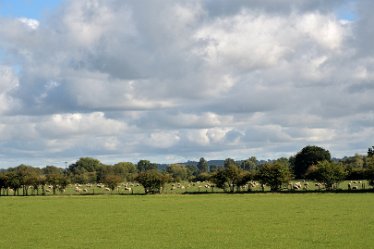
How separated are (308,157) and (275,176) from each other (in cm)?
7087

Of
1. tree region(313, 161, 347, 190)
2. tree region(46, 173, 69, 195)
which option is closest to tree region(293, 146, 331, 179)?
tree region(313, 161, 347, 190)

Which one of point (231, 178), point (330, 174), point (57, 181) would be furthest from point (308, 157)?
point (57, 181)

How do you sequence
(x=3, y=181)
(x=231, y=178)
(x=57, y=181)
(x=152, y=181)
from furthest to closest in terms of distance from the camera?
(x=3, y=181) → (x=57, y=181) → (x=152, y=181) → (x=231, y=178)

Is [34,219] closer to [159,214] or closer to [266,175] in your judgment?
[159,214]

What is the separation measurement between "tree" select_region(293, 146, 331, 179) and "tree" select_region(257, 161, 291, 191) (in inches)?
2539

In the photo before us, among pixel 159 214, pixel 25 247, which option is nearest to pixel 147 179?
pixel 159 214

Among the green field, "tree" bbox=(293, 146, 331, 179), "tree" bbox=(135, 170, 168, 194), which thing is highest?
"tree" bbox=(293, 146, 331, 179)

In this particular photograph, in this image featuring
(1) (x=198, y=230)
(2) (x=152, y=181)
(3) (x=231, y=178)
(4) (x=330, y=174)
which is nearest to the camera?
(1) (x=198, y=230)

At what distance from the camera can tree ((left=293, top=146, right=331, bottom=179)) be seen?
188500mm

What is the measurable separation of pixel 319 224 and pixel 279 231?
6.10 metres

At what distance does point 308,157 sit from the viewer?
19062 centimetres

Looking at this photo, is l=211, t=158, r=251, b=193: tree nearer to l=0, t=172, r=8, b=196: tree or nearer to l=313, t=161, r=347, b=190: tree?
l=313, t=161, r=347, b=190: tree

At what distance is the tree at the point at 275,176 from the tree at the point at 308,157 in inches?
2539

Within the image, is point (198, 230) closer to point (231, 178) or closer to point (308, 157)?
point (231, 178)
